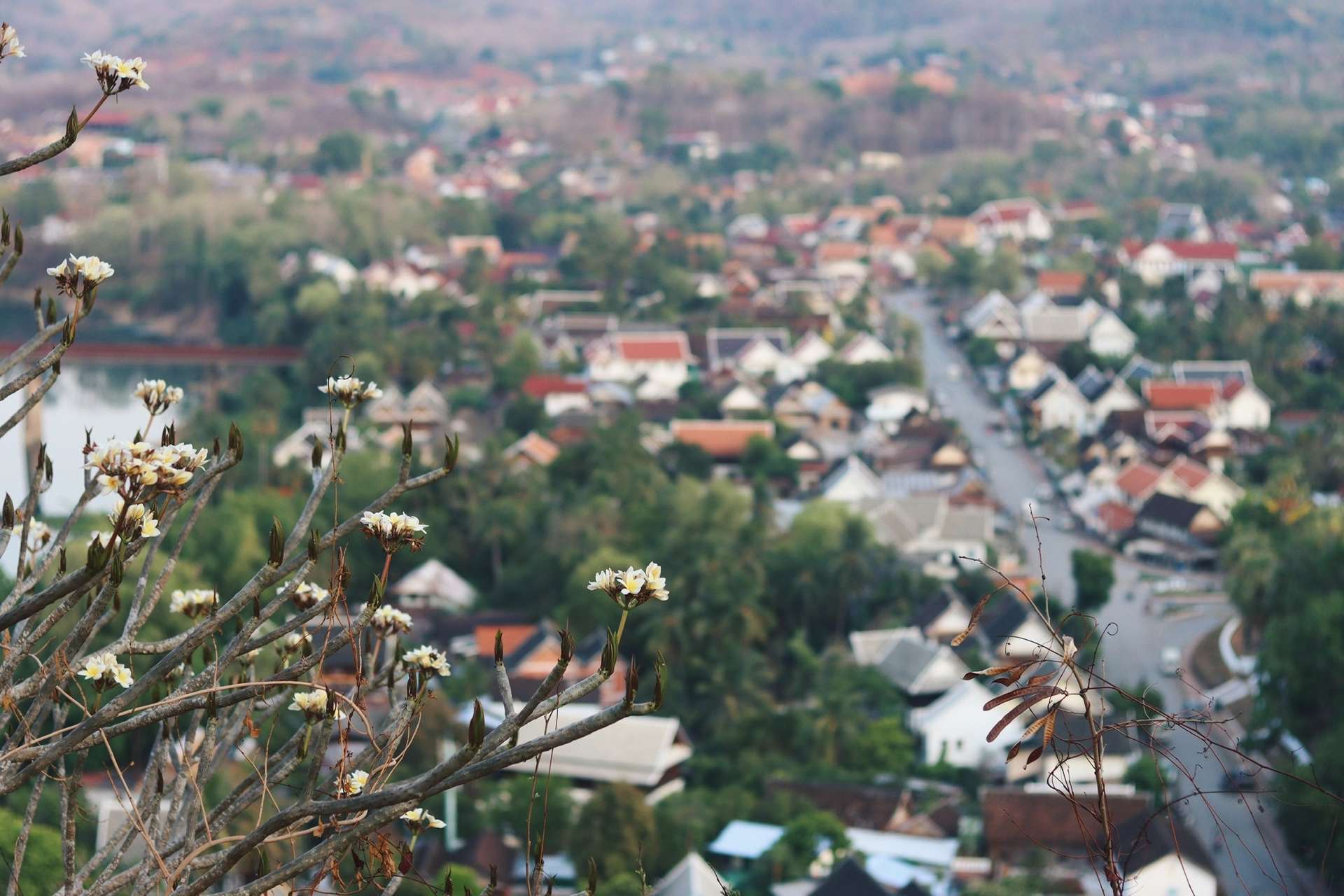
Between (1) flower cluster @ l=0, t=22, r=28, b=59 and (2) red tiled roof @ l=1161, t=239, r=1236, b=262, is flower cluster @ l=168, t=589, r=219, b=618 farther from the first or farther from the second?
(2) red tiled roof @ l=1161, t=239, r=1236, b=262

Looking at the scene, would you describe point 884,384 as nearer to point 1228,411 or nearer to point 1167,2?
point 1228,411

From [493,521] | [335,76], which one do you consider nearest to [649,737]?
[493,521]

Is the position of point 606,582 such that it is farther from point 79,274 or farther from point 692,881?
point 692,881

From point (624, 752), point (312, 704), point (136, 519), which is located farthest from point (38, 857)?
point (136, 519)

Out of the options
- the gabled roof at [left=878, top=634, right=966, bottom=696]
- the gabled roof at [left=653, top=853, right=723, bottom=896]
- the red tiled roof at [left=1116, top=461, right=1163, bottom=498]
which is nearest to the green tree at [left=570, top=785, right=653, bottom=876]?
the gabled roof at [left=653, top=853, right=723, bottom=896]

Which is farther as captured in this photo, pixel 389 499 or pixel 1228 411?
pixel 1228 411

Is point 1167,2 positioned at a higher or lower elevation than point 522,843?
lower
